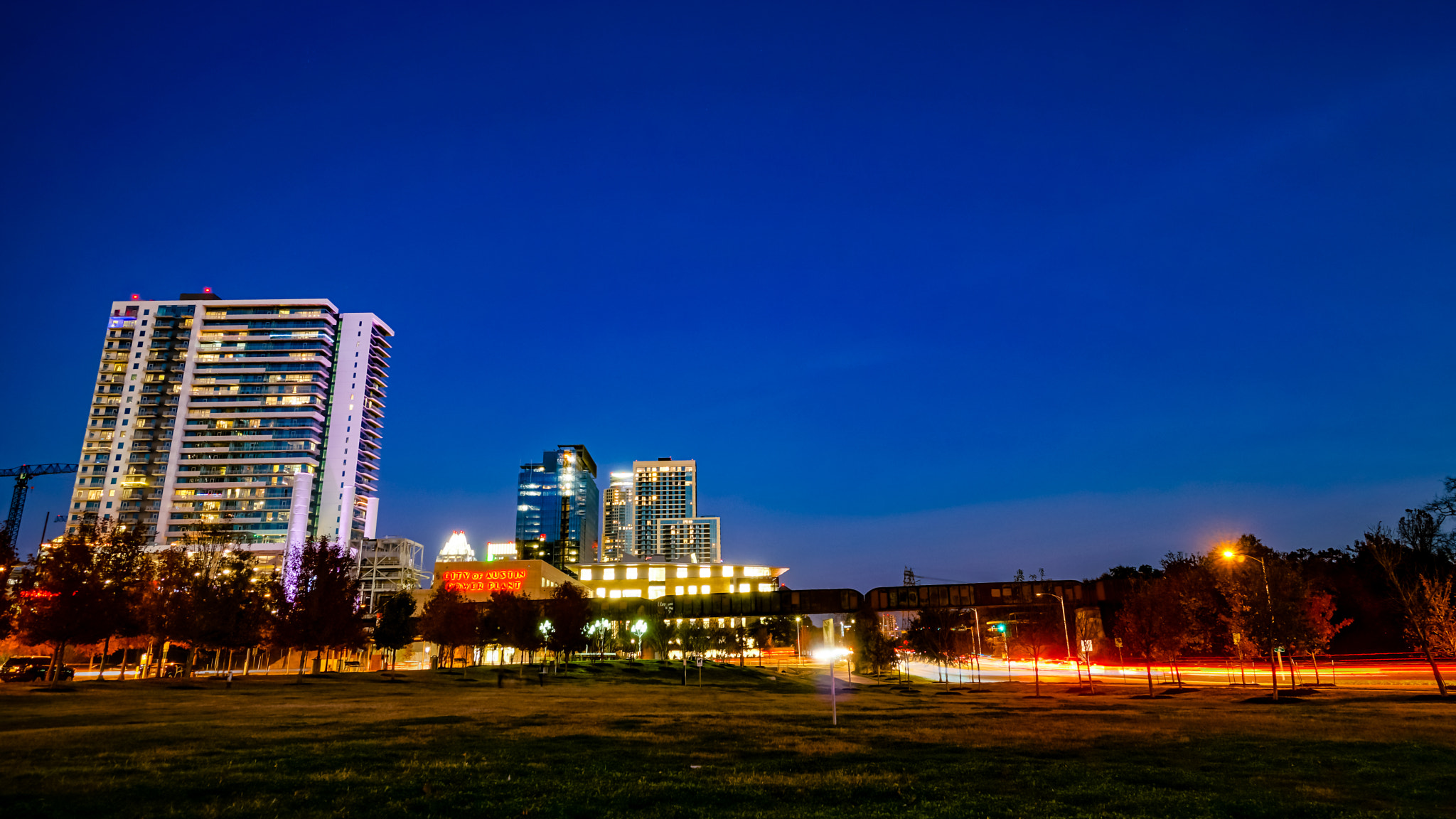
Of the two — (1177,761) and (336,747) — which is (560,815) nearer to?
(336,747)

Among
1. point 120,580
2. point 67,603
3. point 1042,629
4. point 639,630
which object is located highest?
point 120,580

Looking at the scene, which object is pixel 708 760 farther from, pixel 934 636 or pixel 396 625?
pixel 934 636

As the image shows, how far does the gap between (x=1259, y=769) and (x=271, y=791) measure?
76.1 ft

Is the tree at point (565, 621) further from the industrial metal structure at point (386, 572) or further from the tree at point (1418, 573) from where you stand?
the industrial metal structure at point (386, 572)

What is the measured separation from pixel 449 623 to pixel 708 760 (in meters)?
69.1

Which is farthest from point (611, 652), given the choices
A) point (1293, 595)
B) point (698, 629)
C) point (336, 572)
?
point (1293, 595)

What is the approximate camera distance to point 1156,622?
221 feet

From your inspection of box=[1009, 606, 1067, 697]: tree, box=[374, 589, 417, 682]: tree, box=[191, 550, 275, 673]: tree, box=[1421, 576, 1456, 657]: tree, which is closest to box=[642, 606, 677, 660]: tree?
box=[374, 589, 417, 682]: tree

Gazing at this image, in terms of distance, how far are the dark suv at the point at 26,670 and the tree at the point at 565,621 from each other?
40.4 metres

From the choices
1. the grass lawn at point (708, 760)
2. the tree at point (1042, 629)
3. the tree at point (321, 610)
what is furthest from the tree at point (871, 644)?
the tree at point (321, 610)

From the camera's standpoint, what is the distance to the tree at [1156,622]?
2569 inches

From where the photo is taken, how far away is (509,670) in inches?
3285

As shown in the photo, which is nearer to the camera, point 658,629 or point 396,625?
point 396,625

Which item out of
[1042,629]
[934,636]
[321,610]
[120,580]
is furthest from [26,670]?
[1042,629]
